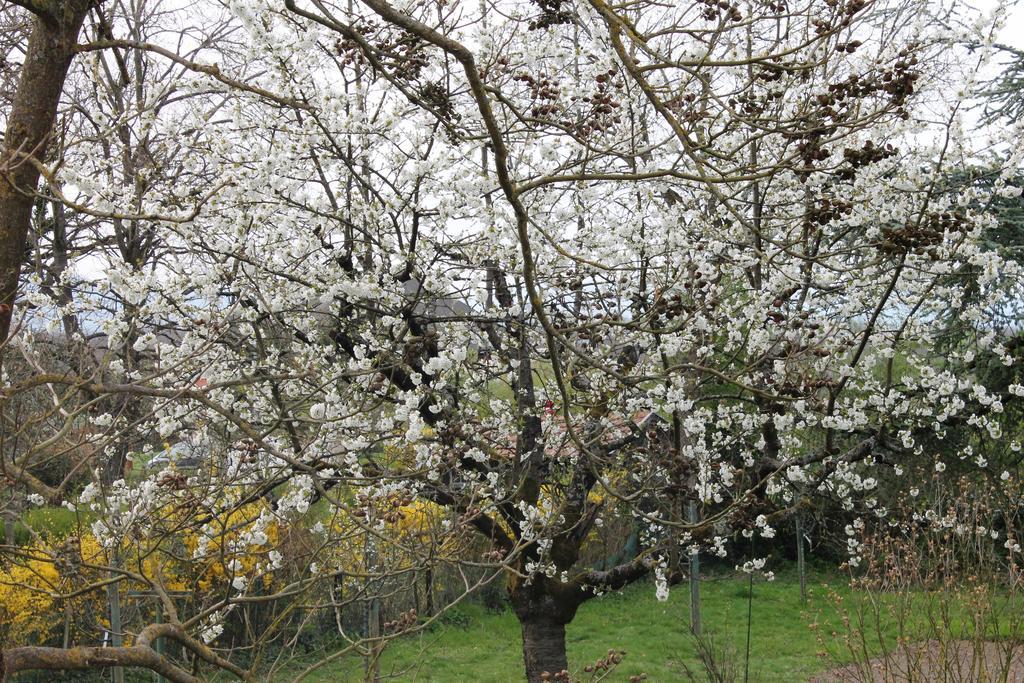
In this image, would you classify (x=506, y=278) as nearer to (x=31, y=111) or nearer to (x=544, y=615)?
(x=544, y=615)

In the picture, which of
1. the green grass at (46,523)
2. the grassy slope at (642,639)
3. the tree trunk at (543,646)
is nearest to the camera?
the tree trunk at (543,646)

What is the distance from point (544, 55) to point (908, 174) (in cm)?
229

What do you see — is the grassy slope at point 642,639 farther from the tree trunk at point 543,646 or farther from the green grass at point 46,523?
the green grass at point 46,523

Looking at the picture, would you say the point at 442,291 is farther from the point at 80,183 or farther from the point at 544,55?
the point at 80,183

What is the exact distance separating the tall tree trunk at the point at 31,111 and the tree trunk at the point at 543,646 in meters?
4.52

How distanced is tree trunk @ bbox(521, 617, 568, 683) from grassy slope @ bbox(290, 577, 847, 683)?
81 cm

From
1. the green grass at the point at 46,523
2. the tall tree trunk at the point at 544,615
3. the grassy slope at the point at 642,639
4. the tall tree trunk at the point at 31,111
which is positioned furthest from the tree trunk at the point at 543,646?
the tall tree trunk at the point at 31,111

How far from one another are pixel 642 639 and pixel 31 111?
8.28 metres

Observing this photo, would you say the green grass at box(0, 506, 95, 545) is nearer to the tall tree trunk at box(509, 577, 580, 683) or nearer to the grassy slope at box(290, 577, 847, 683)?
the grassy slope at box(290, 577, 847, 683)

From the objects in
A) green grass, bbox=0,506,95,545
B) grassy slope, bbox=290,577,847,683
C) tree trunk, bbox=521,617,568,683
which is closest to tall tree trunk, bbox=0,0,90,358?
tree trunk, bbox=521,617,568,683

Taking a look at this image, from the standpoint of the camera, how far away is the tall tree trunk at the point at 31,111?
289 centimetres

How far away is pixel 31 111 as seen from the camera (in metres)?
2.99

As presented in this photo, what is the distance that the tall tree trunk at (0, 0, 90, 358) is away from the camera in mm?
2887

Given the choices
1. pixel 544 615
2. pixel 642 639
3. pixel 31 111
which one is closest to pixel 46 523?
pixel 544 615
